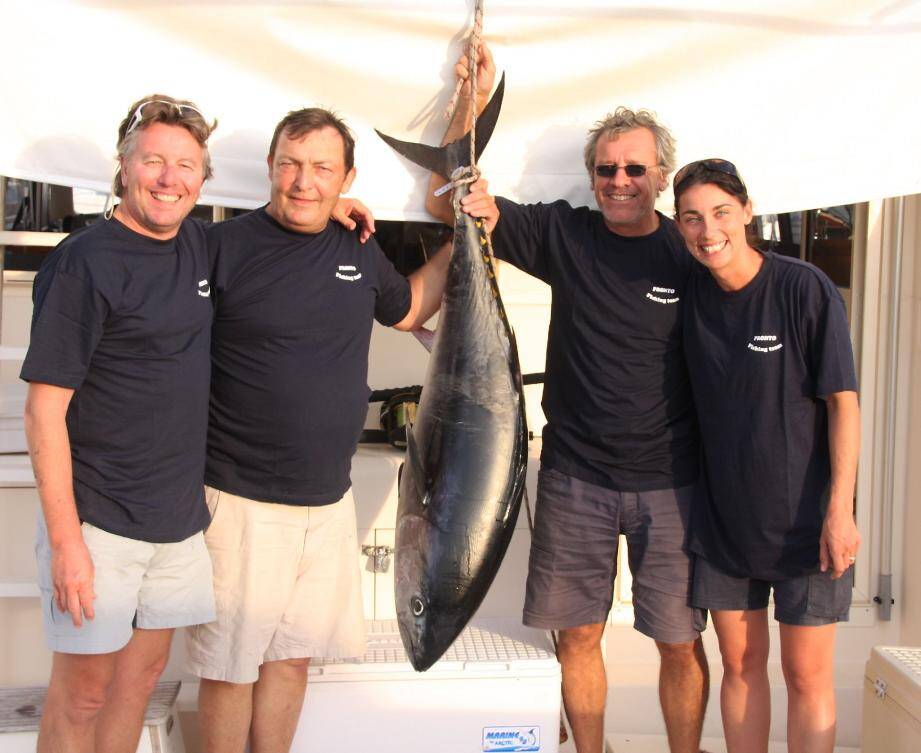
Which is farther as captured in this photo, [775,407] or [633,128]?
[633,128]

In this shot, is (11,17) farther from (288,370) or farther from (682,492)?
(682,492)

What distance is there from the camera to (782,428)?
2414 mm

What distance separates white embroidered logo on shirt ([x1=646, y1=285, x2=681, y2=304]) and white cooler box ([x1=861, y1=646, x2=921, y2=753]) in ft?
4.31

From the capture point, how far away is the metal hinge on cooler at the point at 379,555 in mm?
3201

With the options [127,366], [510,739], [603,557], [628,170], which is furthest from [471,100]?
[510,739]

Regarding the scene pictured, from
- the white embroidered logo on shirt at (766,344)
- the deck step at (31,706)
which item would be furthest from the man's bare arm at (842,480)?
the deck step at (31,706)

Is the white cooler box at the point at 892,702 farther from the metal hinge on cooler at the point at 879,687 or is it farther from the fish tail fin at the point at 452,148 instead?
the fish tail fin at the point at 452,148

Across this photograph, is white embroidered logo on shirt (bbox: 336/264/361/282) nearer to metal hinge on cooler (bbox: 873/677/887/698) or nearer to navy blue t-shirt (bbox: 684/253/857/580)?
Answer: navy blue t-shirt (bbox: 684/253/857/580)

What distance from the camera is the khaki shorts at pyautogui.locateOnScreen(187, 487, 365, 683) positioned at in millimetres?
2432

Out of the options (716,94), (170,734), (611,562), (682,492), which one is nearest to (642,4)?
(716,94)

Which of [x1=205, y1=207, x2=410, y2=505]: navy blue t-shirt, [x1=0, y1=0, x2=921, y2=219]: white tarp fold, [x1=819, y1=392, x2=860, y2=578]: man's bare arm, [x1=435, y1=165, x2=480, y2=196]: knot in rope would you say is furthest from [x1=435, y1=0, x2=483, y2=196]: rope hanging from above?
[x1=819, y1=392, x2=860, y2=578]: man's bare arm

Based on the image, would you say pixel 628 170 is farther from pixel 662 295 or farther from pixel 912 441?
pixel 912 441

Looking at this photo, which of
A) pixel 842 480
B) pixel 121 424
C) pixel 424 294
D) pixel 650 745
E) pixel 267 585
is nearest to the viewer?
pixel 121 424

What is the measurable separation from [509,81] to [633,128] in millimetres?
421
